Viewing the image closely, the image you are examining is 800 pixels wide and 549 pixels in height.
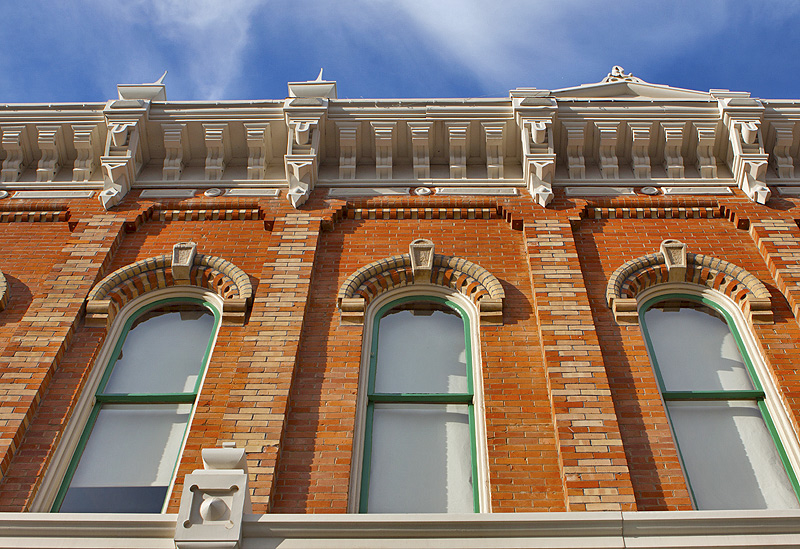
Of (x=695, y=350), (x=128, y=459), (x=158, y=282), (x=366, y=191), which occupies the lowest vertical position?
(x=128, y=459)

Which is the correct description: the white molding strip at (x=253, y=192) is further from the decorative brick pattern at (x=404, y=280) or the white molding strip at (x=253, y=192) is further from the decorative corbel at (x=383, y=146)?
the decorative brick pattern at (x=404, y=280)

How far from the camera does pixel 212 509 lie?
569cm

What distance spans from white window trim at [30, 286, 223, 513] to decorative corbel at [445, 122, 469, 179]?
4021 mm

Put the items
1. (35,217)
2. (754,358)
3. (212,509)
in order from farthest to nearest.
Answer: (35,217) → (754,358) → (212,509)

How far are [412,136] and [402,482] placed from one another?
5679mm

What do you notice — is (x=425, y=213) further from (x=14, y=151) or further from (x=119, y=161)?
(x=14, y=151)

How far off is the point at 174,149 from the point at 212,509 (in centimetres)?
761

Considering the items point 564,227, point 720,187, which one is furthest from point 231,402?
point 720,187

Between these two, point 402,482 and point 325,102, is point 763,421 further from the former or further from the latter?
point 325,102

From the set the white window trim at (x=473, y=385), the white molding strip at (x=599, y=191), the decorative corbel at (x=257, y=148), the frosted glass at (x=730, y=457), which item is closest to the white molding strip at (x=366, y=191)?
the decorative corbel at (x=257, y=148)

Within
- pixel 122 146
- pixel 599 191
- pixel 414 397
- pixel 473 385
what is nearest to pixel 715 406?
pixel 473 385

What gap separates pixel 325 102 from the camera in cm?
1201

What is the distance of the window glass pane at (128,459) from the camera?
7.79m

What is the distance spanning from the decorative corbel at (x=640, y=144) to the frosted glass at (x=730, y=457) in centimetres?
427
